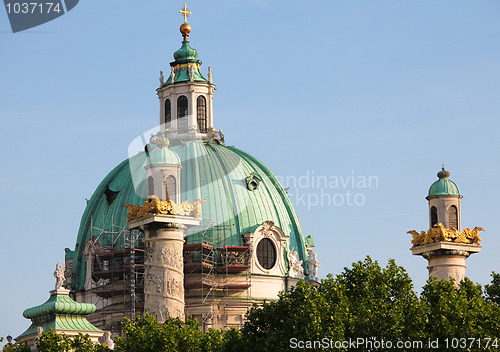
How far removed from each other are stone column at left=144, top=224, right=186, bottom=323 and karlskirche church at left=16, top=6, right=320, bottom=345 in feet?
12.0

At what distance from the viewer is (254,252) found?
10594cm

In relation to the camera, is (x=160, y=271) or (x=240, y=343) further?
(x=160, y=271)

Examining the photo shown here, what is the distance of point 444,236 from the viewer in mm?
99062

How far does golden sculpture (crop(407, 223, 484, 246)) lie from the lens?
3905 inches

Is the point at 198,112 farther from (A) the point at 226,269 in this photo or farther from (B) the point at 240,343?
(B) the point at 240,343

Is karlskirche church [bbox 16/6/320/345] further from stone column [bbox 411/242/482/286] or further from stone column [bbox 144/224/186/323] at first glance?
stone column [bbox 411/242/482/286]

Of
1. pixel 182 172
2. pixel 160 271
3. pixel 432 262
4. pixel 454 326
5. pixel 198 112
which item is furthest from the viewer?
pixel 198 112

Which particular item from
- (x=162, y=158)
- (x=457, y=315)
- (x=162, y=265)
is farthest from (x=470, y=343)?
(x=162, y=158)

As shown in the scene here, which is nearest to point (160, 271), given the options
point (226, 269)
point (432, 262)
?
point (226, 269)

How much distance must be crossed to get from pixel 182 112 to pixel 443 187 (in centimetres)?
2412

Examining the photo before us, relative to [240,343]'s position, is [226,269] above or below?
above

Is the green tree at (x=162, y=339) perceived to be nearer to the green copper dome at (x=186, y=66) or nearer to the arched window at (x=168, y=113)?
the arched window at (x=168, y=113)

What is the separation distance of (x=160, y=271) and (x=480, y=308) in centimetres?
2407

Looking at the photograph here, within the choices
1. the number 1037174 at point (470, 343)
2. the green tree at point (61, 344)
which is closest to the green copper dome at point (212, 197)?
the green tree at point (61, 344)
